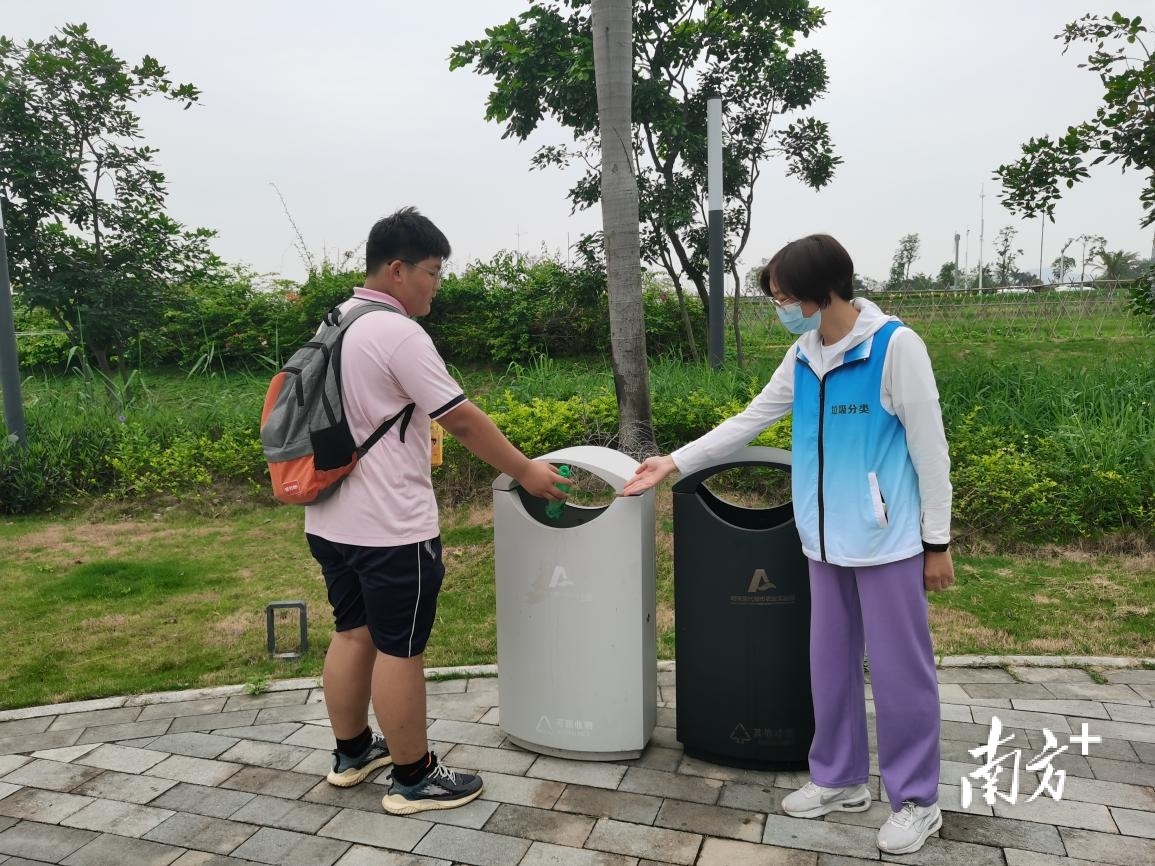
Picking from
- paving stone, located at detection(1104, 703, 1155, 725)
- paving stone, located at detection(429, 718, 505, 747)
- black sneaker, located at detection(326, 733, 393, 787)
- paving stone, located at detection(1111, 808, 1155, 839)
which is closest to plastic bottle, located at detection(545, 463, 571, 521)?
paving stone, located at detection(429, 718, 505, 747)

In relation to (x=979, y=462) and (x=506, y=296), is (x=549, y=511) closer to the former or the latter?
(x=979, y=462)

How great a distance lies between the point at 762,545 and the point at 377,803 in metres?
1.44

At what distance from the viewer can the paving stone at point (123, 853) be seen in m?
2.47

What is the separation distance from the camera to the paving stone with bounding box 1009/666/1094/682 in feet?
11.7

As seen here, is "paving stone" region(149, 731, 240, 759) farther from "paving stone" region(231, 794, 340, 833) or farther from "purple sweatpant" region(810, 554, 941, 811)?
"purple sweatpant" region(810, 554, 941, 811)

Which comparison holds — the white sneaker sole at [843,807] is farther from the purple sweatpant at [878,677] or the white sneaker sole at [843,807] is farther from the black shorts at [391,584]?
the black shorts at [391,584]

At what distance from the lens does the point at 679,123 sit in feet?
30.0

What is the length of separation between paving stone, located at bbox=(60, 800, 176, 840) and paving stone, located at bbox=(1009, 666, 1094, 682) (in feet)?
10.5

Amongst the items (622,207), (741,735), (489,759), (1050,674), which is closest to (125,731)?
(489,759)

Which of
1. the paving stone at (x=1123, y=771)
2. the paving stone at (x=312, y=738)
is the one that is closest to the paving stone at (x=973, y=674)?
the paving stone at (x=1123, y=771)

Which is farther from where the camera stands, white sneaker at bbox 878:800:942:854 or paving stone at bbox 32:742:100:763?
paving stone at bbox 32:742:100:763

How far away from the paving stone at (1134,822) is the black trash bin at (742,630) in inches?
34.1

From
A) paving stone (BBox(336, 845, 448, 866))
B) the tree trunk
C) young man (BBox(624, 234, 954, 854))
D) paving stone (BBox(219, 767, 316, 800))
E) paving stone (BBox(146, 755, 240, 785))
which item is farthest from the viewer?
the tree trunk

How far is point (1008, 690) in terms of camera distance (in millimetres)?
3469
